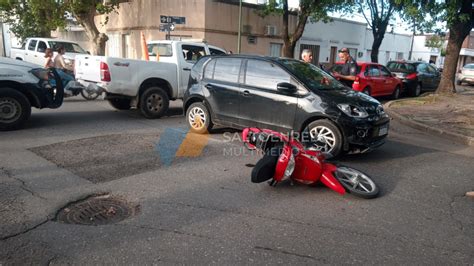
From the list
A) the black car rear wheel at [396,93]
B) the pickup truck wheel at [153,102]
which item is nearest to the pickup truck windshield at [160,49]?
the pickup truck wheel at [153,102]

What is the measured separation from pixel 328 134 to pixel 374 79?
8750 millimetres

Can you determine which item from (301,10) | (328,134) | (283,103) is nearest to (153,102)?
(283,103)

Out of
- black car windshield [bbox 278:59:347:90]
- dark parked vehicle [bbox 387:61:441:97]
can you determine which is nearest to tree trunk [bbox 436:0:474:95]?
dark parked vehicle [bbox 387:61:441:97]

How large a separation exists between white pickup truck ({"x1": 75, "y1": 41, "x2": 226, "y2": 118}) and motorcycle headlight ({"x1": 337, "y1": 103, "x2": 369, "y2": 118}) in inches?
194

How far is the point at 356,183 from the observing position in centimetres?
477

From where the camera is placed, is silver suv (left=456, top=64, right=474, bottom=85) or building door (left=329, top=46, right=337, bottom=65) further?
building door (left=329, top=46, right=337, bottom=65)

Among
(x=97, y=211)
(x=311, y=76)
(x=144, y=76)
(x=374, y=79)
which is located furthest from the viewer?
(x=374, y=79)

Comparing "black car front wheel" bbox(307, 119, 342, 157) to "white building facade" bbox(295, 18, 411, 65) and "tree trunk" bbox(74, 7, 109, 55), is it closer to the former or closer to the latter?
"tree trunk" bbox(74, 7, 109, 55)

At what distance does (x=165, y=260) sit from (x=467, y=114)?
36.7ft

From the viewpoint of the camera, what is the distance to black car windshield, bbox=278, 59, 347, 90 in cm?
651

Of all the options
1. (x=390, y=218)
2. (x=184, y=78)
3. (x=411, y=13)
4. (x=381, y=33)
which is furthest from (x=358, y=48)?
(x=390, y=218)

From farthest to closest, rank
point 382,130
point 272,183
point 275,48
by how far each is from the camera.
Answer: point 275,48, point 382,130, point 272,183

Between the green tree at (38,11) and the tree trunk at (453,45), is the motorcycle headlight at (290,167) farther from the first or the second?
the green tree at (38,11)

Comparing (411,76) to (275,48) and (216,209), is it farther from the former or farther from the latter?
(216,209)
